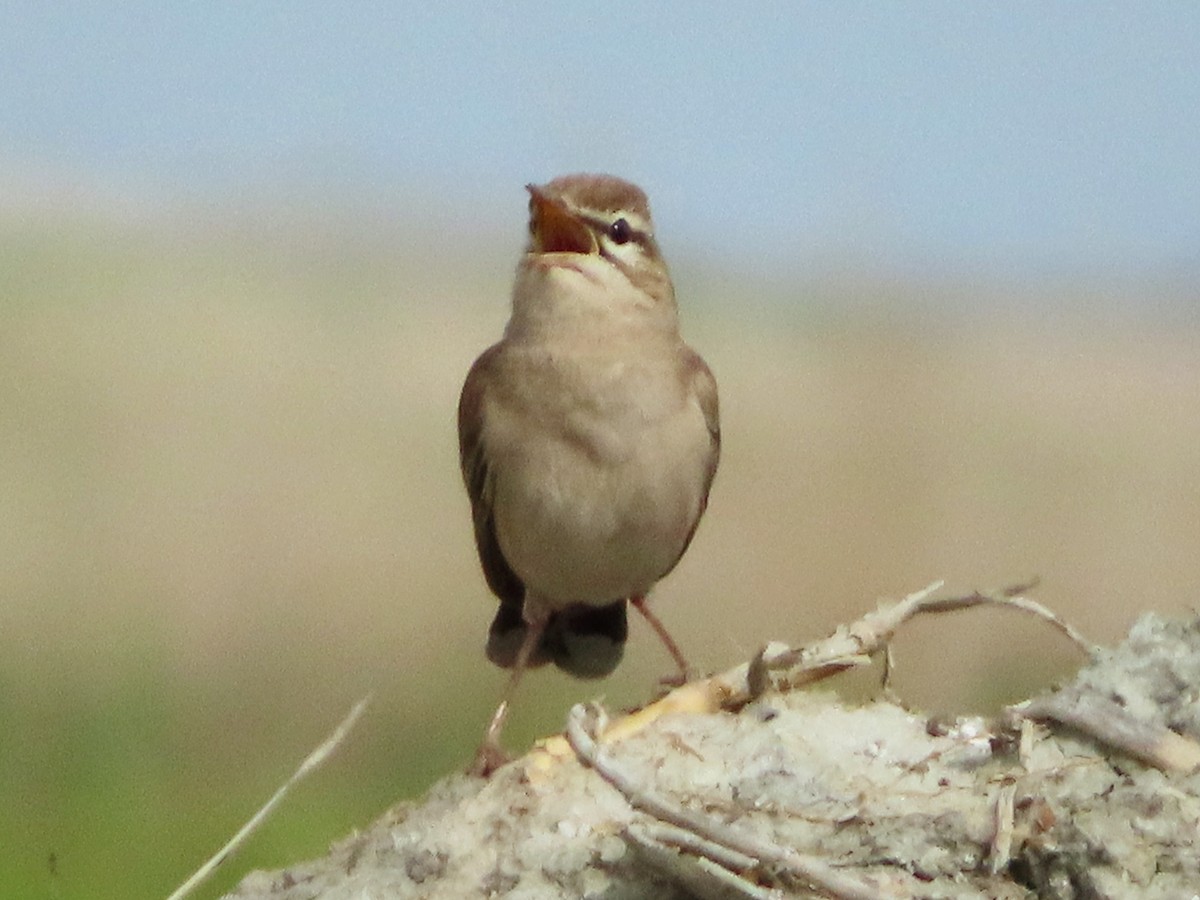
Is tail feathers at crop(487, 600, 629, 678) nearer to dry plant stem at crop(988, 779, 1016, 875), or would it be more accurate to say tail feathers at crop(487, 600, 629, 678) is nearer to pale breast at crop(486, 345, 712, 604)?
pale breast at crop(486, 345, 712, 604)

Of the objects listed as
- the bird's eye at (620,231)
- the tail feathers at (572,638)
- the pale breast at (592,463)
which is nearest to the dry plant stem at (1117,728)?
the pale breast at (592,463)

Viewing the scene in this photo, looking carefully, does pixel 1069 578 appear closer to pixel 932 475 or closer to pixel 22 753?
pixel 932 475

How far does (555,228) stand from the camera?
2.22 meters

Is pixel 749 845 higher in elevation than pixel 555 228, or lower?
lower

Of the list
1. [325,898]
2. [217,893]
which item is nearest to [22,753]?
[217,893]

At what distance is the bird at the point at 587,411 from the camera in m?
2.19

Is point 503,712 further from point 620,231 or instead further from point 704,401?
point 620,231

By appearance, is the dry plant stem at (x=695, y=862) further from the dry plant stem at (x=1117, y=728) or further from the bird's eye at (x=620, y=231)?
the bird's eye at (x=620, y=231)

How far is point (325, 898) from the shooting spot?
1.49 metres

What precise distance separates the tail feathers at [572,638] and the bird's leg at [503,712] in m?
0.02

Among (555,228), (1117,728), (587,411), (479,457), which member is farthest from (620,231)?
(1117,728)

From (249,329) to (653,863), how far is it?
9.75ft

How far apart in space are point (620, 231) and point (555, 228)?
100mm

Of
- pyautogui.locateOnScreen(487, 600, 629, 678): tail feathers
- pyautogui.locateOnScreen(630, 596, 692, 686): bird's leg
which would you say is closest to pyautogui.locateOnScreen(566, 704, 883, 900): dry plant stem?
pyautogui.locateOnScreen(630, 596, 692, 686): bird's leg
